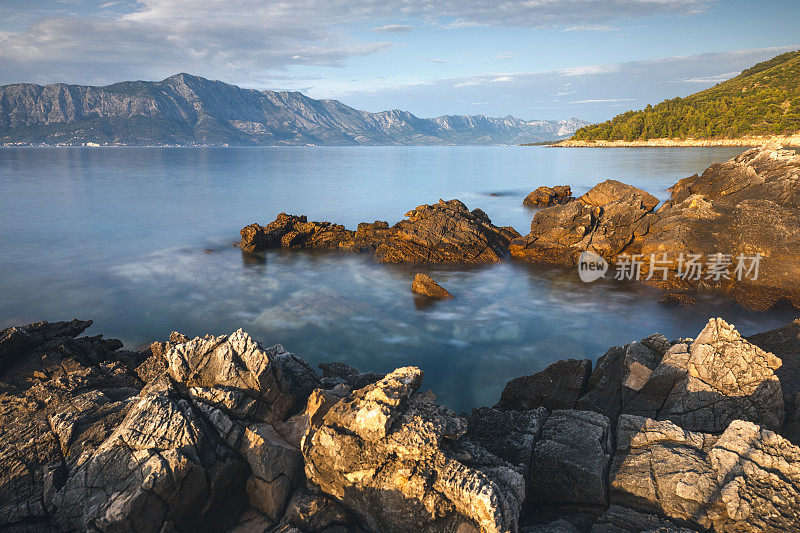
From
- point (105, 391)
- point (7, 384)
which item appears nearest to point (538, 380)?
point (105, 391)

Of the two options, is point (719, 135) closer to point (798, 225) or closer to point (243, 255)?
point (798, 225)

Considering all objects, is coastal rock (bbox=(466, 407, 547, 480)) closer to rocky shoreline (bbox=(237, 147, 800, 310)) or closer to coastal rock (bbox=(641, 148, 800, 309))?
rocky shoreline (bbox=(237, 147, 800, 310))

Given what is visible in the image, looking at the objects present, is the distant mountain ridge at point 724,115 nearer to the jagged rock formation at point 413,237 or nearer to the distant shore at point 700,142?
the distant shore at point 700,142

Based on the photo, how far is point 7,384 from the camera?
29.9ft

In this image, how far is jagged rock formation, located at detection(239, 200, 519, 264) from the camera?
25.8 m

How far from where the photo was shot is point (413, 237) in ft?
86.8

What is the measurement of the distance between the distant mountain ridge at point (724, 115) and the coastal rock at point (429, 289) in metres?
142

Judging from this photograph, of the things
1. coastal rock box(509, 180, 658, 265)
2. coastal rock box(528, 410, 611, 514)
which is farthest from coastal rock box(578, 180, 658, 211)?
coastal rock box(528, 410, 611, 514)

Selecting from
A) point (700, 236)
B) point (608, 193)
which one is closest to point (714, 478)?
point (700, 236)

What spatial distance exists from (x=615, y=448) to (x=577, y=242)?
66.2 feet

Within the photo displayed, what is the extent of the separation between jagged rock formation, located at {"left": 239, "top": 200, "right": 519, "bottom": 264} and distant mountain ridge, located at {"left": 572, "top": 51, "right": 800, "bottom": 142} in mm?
134176

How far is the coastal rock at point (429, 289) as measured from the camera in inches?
798

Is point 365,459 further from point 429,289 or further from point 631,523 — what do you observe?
point 429,289

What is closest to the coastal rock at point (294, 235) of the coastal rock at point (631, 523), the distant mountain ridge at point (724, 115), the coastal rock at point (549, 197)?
the coastal rock at point (631, 523)
